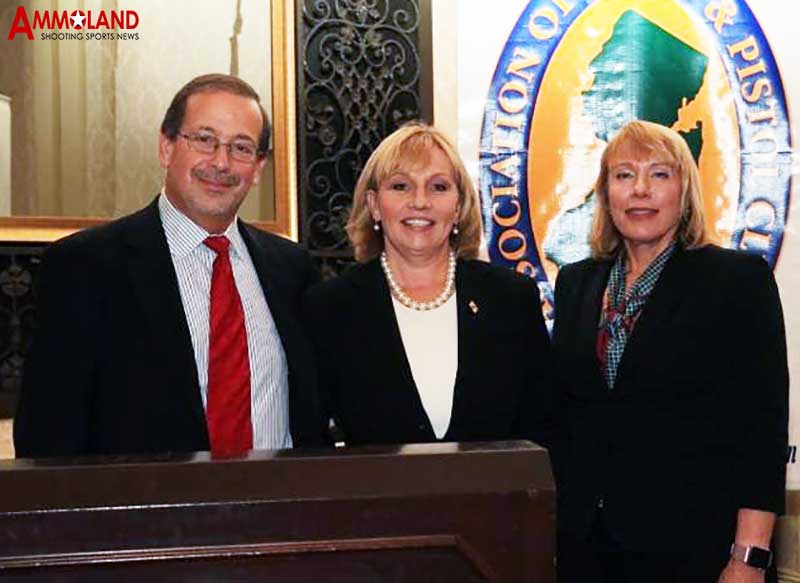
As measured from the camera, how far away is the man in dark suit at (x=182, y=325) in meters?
1.61

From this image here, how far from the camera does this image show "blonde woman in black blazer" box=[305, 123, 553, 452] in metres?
1.84

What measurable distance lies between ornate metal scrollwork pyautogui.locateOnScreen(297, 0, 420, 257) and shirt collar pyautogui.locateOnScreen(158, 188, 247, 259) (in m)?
1.13

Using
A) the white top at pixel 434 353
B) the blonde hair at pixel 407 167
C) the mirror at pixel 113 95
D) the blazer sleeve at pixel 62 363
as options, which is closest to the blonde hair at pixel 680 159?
the blonde hair at pixel 407 167

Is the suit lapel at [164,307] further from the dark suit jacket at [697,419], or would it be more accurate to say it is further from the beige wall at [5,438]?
the beige wall at [5,438]

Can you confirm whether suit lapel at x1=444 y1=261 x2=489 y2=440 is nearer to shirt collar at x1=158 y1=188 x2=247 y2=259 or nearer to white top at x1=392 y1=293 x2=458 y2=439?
white top at x1=392 y1=293 x2=458 y2=439

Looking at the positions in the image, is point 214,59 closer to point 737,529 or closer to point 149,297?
point 149,297

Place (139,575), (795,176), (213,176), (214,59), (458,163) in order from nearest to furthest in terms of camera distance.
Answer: (139,575) < (213,176) < (458,163) < (214,59) < (795,176)

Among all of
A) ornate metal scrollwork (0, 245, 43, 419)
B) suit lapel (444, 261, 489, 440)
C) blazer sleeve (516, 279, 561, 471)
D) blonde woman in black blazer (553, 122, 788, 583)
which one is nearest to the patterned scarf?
blonde woman in black blazer (553, 122, 788, 583)

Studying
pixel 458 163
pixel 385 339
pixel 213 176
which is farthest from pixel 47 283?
pixel 458 163

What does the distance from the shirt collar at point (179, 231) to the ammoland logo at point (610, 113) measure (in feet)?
4.84

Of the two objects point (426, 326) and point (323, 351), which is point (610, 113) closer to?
point (426, 326)

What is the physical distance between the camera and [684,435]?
1.88 m

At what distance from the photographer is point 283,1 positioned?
2.95 metres

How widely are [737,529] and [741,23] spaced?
186 centimetres
